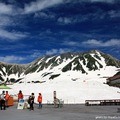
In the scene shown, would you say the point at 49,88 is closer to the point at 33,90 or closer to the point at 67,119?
the point at 33,90

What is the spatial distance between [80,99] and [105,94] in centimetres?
889

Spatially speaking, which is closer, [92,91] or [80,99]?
[80,99]

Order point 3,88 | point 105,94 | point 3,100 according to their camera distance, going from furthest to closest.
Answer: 1. point 3,88
2. point 105,94
3. point 3,100

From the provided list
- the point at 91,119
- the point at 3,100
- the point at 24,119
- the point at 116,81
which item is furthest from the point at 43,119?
the point at 116,81

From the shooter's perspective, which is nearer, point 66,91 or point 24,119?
point 24,119

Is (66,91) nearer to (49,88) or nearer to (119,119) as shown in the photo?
(49,88)

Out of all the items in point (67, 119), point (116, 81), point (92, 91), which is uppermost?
point (116, 81)

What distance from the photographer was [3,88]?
6078cm

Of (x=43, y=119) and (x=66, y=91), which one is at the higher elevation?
(x=66, y=91)

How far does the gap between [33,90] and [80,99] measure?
15.3m

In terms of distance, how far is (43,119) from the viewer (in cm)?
2092

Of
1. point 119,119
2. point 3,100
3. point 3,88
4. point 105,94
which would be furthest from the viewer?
point 3,88

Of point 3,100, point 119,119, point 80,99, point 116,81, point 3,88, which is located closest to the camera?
point 119,119

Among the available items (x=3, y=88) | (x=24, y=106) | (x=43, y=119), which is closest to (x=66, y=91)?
(x=3, y=88)
